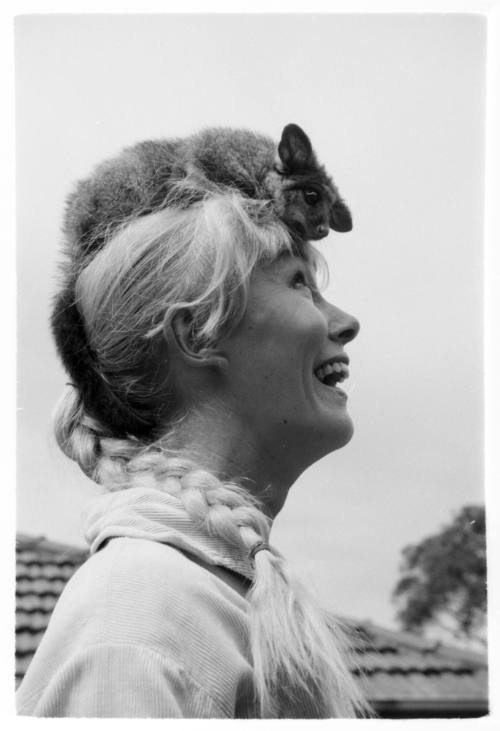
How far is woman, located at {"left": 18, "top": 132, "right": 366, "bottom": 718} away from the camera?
1.34 meters

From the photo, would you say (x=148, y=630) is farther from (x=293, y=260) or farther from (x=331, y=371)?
(x=293, y=260)

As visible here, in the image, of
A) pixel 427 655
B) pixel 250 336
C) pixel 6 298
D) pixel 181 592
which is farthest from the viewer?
pixel 427 655

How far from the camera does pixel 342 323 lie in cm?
166

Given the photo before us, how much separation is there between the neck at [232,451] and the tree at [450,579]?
611 millimetres

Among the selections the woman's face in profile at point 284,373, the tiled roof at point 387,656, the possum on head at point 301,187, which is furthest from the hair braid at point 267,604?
the tiled roof at point 387,656

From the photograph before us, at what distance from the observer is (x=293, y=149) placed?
1.71m

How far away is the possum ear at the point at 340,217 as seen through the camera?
1.77 m

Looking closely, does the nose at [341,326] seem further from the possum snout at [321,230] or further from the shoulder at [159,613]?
the shoulder at [159,613]

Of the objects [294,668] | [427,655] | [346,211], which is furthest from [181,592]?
[427,655]

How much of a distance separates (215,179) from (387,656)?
283 cm

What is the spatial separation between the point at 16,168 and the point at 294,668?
1.12m

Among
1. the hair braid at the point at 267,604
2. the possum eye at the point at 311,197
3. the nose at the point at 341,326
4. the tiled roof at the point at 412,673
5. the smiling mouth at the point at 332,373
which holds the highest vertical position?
the possum eye at the point at 311,197

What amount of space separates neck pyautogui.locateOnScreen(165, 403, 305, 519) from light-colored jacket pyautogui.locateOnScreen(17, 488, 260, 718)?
13 centimetres

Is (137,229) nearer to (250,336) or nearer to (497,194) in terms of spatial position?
(250,336)
